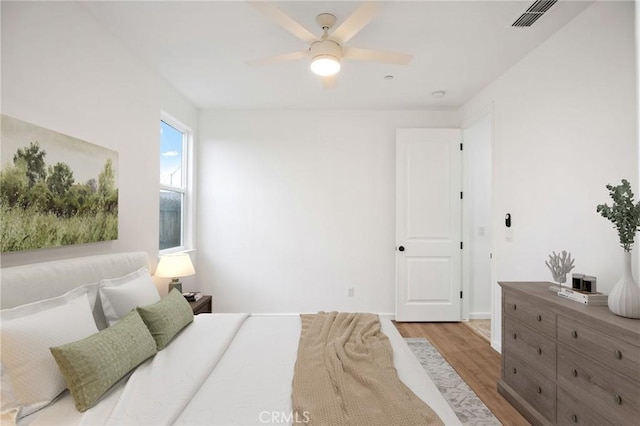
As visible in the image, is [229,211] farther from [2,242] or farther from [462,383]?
[462,383]

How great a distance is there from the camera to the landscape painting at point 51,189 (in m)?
1.59

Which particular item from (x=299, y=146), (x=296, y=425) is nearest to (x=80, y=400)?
(x=296, y=425)

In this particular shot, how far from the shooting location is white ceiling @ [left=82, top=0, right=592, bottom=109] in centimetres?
212

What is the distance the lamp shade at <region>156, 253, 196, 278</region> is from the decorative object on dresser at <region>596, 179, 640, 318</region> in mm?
2990

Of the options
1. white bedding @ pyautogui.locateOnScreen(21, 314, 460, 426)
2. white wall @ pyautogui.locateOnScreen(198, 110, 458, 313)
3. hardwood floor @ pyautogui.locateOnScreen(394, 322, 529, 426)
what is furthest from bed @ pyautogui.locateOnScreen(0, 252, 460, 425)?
white wall @ pyautogui.locateOnScreen(198, 110, 458, 313)

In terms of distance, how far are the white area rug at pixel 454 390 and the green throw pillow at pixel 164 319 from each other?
1.90 metres

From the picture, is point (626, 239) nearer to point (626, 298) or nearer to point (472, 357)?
point (626, 298)

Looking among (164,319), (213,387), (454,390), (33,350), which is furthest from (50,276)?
(454,390)

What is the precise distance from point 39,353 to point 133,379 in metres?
0.37

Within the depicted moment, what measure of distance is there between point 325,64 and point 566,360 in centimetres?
223

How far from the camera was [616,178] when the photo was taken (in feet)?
6.37

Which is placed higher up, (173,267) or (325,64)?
(325,64)

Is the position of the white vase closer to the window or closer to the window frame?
the window

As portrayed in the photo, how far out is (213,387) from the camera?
1.45 m
